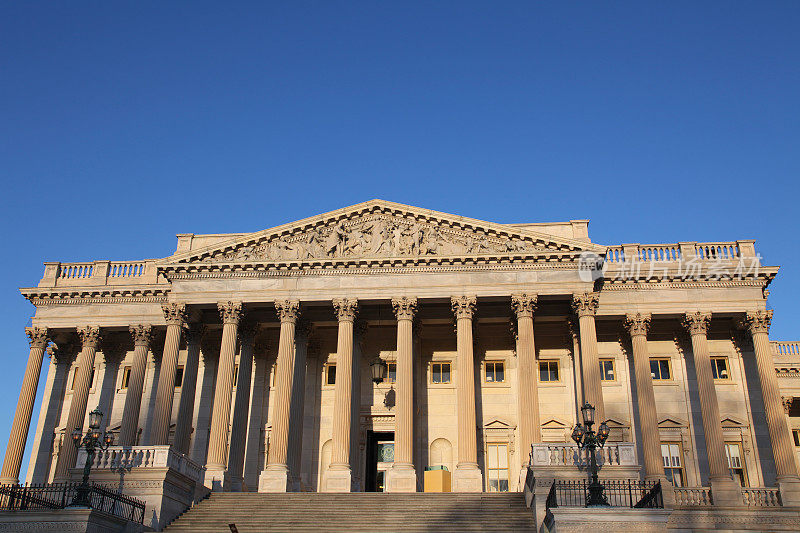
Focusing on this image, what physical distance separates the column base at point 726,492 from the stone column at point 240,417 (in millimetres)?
23822

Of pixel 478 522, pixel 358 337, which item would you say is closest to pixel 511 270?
pixel 358 337

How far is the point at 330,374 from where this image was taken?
147 ft

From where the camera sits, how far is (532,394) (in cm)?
3666

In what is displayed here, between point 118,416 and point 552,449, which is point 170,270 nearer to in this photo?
point 118,416

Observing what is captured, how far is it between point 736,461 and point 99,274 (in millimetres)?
37930

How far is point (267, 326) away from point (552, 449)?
64.5 feet

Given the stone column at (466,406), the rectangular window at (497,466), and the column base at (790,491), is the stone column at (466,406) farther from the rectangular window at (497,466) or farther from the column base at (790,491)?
the column base at (790,491)

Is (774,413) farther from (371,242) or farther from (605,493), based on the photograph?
(371,242)

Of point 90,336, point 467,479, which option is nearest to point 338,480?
point 467,479

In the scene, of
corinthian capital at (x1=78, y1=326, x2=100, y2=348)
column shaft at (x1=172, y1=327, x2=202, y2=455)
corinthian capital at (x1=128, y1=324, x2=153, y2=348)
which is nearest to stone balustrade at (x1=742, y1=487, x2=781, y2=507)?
column shaft at (x1=172, y1=327, x2=202, y2=455)

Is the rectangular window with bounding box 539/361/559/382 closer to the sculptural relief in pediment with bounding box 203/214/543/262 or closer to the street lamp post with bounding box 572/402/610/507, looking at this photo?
the sculptural relief in pediment with bounding box 203/214/543/262

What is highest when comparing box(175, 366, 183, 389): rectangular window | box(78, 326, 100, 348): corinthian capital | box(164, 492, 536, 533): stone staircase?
box(78, 326, 100, 348): corinthian capital

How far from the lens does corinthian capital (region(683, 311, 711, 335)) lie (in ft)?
133

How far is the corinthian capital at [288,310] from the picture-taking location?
3984 cm
